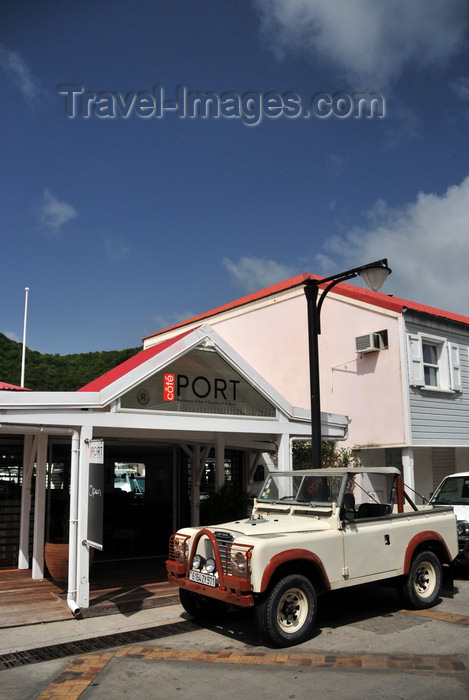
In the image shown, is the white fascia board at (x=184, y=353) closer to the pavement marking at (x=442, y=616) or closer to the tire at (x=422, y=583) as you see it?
the tire at (x=422, y=583)

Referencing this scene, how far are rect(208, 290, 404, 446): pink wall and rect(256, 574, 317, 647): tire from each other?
368 inches

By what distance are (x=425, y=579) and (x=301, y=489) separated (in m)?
2.13

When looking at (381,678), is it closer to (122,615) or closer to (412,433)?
(122,615)

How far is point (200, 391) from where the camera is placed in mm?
9336

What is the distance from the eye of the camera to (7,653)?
21.0 feet

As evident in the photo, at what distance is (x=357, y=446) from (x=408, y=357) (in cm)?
281

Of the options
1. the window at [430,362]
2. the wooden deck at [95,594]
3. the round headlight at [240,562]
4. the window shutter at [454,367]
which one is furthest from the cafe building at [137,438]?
the window shutter at [454,367]

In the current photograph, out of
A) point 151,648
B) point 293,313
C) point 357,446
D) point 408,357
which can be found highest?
point 293,313

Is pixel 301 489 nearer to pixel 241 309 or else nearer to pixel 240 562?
pixel 240 562

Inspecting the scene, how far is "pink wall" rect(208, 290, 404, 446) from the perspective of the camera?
15.8 meters

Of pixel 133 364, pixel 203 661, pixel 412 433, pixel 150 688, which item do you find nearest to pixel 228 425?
pixel 133 364

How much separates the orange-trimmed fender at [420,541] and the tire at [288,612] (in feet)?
5.70

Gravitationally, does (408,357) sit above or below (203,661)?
above

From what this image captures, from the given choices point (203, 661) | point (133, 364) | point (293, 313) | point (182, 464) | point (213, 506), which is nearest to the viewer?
point (203, 661)
